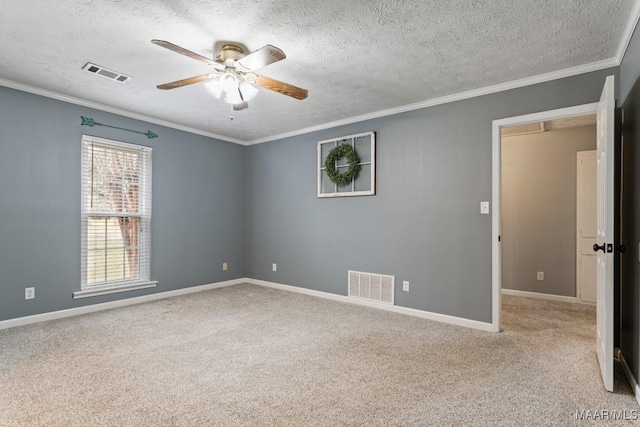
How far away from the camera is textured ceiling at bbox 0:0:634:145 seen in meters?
2.18

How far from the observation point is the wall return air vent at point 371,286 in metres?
4.21

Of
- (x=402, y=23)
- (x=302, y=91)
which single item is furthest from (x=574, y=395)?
(x=302, y=91)

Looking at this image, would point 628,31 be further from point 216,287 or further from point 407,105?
point 216,287

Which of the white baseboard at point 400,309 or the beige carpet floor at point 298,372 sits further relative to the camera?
the white baseboard at point 400,309

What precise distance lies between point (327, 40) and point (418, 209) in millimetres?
2202

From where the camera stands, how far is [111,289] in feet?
13.8

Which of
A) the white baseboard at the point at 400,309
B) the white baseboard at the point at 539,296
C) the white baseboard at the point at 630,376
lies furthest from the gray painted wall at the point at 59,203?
the white baseboard at the point at 630,376

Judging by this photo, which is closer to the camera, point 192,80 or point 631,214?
point 631,214

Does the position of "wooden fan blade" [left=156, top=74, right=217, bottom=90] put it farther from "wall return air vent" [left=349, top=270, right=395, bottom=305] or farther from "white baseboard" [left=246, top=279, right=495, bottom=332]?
"white baseboard" [left=246, top=279, right=495, bottom=332]

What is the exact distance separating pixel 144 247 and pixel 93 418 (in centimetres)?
300

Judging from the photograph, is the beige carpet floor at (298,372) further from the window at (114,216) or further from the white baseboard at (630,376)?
the window at (114,216)

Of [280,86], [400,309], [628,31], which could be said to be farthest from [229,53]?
[400,309]

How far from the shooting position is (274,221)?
558 cm

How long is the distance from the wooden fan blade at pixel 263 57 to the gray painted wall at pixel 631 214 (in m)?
2.36
